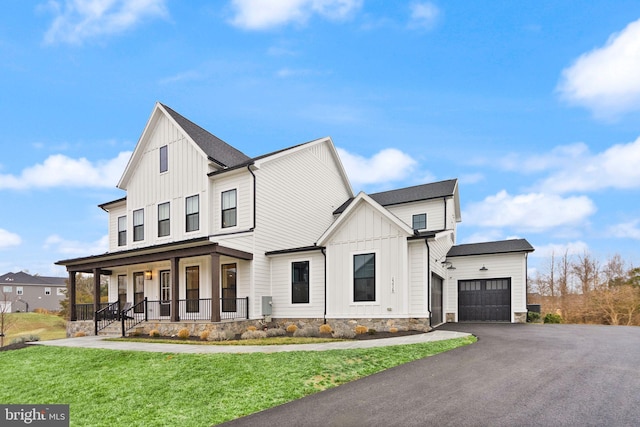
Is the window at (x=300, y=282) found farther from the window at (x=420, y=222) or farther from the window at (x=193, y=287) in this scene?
the window at (x=420, y=222)

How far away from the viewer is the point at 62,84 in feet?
70.1

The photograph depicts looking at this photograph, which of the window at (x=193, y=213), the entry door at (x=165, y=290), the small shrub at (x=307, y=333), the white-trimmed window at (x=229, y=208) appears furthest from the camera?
the entry door at (x=165, y=290)

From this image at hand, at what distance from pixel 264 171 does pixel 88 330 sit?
428 inches

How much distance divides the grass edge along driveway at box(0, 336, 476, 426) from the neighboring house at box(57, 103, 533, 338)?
4.09 metres

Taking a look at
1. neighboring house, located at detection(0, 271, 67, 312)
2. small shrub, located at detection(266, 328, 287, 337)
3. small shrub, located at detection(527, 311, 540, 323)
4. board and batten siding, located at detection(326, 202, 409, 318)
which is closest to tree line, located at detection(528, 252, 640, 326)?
small shrub, located at detection(527, 311, 540, 323)

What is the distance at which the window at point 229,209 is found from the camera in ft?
55.2

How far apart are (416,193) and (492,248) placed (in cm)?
517

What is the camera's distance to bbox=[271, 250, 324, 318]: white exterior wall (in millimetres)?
15633

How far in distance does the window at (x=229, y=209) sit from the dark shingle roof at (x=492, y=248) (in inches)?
432

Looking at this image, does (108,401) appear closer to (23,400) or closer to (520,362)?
(23,400)

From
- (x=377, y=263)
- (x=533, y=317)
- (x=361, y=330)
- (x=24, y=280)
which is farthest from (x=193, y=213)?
(x=24, y=280)

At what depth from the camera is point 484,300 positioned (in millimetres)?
19109

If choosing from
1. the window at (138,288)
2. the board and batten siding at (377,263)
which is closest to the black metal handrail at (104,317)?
the window at (138,288)

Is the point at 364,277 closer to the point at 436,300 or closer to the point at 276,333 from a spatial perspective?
the point at 276,333
